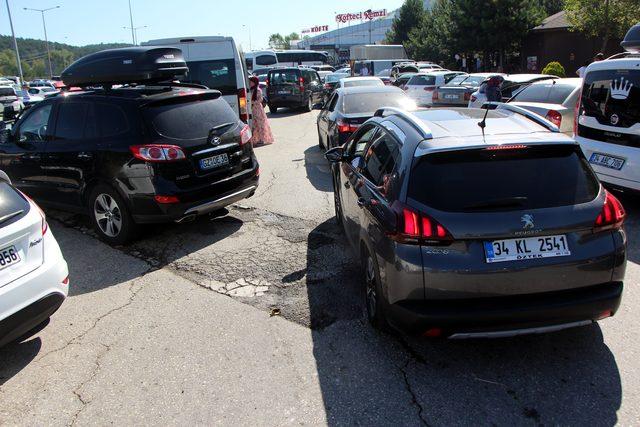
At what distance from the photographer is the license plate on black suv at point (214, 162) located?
5.82m

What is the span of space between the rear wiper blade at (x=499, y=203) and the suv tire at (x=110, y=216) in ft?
13.7

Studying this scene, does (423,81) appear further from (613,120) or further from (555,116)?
(613,120)

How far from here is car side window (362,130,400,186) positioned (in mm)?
3671

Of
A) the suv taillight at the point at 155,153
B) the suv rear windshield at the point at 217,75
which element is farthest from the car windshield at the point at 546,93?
the suv taillight at the point at 155,153

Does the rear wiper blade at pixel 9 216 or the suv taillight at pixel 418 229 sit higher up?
the rear wiper blade at pixel 9 216

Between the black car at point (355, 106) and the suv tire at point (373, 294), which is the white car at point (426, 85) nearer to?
the black car at point (355, 106)

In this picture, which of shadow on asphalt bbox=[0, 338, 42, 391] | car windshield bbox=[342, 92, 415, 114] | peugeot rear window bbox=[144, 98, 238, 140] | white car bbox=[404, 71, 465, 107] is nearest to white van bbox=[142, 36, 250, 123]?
car windshield bbox=[342, 92, 415, 114]

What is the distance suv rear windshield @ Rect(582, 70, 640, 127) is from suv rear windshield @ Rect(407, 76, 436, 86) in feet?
44.1

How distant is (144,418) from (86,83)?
5.33 m

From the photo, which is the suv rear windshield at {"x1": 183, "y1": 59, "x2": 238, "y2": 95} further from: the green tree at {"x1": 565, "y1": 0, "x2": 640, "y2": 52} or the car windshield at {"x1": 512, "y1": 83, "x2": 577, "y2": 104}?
the green tree at {"x1": 565, "y1": 0, "x2": 640, "y2": 52}

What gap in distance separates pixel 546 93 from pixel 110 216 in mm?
7630

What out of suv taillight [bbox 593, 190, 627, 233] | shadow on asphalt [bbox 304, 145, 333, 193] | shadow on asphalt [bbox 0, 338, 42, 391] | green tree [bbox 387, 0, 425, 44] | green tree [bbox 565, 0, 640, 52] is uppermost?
green tree [bbox 387, 0, 425, 44]

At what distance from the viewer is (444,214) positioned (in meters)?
3.04

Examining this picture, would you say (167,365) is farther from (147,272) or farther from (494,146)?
(494,146)
